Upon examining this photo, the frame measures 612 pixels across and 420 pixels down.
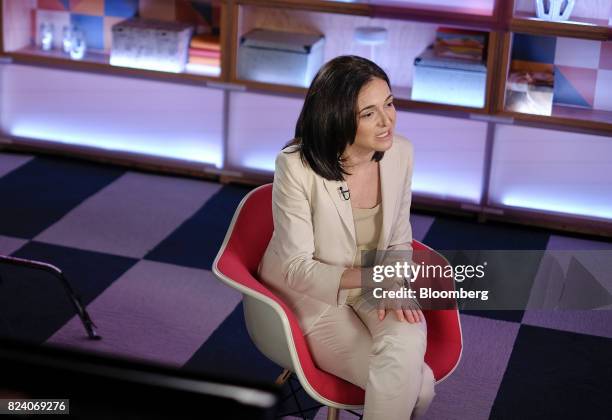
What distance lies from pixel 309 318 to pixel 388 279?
23 centimetres

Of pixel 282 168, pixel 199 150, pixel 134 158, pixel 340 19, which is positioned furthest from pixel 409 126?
pixel 282 168

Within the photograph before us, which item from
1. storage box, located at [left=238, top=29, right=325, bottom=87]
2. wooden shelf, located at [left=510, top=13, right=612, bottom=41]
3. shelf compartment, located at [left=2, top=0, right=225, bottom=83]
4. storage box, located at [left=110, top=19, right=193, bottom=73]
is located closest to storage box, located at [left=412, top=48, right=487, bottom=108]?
wooden shelf, located at [left=510, top=13, right=612, bottom=41]

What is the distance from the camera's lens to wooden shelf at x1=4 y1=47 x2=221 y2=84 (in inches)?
179

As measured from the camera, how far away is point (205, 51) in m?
4.63

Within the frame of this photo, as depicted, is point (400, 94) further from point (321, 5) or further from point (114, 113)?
point (114, 113)

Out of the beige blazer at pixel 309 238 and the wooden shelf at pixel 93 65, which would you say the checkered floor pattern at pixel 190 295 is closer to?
the wooden shelf at pixel 93 65

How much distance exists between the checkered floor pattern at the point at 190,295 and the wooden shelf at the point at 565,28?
893 millimetres

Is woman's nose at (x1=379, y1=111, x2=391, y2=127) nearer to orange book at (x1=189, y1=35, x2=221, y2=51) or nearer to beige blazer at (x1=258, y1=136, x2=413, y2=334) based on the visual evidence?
beige blazer at (x1=258, y1=136, x2=413, y2=334)

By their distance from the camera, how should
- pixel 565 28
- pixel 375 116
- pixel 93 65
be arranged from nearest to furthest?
pixel 375 116 < pixel 565 28 < pixel 93 65

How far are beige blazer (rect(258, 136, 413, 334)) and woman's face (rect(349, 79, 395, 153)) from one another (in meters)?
0.13

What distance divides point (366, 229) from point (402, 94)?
210cm

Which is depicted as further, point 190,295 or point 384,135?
point 190,295

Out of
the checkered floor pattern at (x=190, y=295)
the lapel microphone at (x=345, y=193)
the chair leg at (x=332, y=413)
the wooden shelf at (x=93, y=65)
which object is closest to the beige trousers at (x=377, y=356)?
the chair leg at (x=332, y=413)

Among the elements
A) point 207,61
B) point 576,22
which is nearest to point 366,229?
point 576,22
